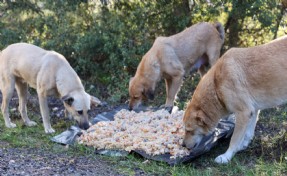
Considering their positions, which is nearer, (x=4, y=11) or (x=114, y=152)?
(x=114, y=152)

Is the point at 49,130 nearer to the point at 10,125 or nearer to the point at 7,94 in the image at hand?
the point at 10,125

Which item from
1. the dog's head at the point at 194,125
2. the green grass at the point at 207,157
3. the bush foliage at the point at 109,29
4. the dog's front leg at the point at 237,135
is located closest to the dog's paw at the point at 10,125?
the green grass at the point at 207,157

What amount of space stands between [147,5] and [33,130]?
4.03 meters

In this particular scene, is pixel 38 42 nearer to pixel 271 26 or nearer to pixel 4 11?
pixel 4 11

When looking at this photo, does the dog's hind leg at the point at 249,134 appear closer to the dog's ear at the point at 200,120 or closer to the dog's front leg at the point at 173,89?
the dog's ear at the point at 200,120

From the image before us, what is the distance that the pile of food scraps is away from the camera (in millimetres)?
5770

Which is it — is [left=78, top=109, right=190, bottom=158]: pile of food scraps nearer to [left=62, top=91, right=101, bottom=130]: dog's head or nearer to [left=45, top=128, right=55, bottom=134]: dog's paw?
[left=62, top=91, right=101, bottom=130]: dog's head

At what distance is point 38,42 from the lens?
32.5ft

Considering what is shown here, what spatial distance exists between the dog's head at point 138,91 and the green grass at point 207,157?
4.75 feet

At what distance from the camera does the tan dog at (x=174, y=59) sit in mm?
7965

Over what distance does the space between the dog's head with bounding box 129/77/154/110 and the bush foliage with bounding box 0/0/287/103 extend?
1.20 metres

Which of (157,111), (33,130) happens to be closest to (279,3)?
(157,111)

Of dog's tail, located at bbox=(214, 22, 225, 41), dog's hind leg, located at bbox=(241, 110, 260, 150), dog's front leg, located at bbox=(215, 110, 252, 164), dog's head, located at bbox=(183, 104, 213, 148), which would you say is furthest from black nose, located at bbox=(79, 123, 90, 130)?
dog's tail, located at bbox=(214, 22, 225, 41)

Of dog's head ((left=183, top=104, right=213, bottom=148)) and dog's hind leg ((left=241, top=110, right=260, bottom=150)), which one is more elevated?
dog's head ((left=183, top=104, right=213, bottom=148))
